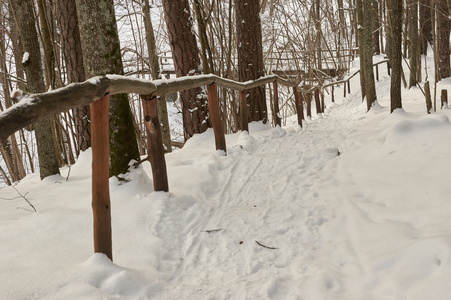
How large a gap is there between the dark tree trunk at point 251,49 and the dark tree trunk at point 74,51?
3408 mm

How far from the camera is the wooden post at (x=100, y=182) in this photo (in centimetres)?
236

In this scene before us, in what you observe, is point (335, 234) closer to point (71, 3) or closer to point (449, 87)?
point (71, 3)

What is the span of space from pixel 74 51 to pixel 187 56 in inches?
76.9

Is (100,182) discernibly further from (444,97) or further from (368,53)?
(368,53)

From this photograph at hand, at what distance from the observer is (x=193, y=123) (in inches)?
288

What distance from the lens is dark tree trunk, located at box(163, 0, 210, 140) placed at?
710 cm

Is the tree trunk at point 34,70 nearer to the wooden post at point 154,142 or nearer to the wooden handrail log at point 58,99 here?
the wooden post at point 154,142

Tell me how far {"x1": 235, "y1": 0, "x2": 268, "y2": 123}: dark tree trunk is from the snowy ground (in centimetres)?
375

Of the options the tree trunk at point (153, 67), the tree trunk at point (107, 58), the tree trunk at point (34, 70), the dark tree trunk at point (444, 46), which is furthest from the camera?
the dark tree trunk at point (444, 46)

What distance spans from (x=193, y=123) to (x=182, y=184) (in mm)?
3422

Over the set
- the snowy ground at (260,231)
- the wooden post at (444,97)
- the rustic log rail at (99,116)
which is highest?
the rustic log rail at (99,116)

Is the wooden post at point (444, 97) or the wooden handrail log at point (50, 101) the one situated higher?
the wooden handrail log at point (50, 101)

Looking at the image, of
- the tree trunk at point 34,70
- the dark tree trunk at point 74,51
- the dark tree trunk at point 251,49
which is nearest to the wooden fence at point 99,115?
the tree trunk at point 34,70

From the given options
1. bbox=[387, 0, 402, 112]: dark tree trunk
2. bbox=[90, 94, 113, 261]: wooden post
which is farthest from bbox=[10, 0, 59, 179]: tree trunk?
bbox=[387, 0, 402, 112]: dark tree trunk
